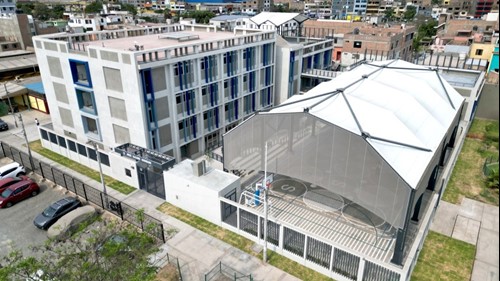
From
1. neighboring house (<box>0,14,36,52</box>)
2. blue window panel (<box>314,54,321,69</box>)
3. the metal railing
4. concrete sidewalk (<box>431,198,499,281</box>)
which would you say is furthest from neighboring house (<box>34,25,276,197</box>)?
neighboring house (<box>0,14,36,52</box>)

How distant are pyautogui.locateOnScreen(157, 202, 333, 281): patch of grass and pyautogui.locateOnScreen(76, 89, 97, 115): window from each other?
13759mm

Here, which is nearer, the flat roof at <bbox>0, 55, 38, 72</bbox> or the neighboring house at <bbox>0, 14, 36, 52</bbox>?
the flat roof at <bbox>0, 55, 38, 72</bbox>

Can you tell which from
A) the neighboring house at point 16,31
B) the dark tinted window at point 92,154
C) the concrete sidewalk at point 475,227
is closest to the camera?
the concrete sidewalk at point 475,227

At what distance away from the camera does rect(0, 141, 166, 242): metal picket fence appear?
24594mm

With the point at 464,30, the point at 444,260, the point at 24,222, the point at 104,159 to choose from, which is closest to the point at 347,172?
the point at 444,260

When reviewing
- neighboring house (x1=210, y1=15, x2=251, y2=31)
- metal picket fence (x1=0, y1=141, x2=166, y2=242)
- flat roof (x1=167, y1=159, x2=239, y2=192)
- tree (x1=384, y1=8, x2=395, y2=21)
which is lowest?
metal picket fence (x1=0, y1=141, x2=166, y2=242)

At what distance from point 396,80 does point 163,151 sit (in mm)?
22355

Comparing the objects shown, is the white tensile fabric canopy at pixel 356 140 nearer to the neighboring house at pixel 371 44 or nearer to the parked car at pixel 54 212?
the parked car at pixel 54 212

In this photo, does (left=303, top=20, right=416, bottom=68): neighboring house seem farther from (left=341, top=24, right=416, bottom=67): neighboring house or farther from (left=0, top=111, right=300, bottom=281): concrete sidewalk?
(left=0, top=111, right=300, bottom=281): concrete sidewalk

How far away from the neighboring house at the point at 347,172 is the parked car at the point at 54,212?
39.4ft

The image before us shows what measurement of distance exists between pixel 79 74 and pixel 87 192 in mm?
12293

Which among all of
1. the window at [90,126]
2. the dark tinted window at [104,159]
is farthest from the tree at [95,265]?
the window at [90,126]

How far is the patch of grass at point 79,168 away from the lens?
3044 centimetres

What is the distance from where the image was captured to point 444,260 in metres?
21.8
